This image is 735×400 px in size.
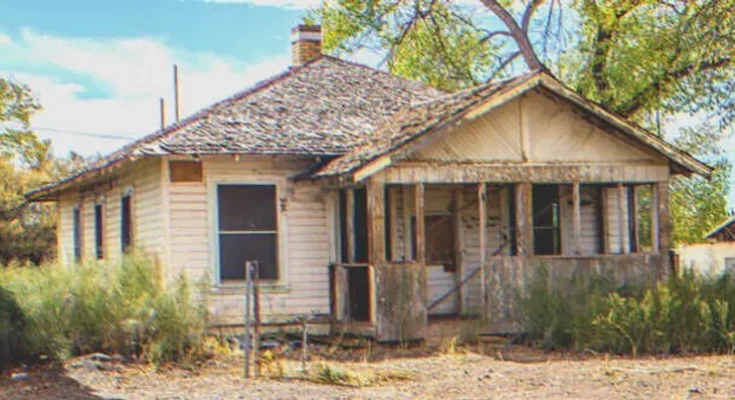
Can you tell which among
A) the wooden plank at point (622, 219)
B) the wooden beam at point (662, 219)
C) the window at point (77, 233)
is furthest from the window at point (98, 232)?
the wooden beam at point (662, 219)

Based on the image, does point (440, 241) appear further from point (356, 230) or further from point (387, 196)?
point (356, 230)

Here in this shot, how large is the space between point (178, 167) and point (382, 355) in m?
4.57

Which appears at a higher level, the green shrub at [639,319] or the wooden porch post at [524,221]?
the wooden porch post at [524,221]

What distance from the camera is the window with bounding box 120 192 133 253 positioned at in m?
22.0

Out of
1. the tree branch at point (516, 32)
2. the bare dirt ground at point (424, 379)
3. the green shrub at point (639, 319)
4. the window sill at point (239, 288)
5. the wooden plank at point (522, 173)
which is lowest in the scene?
the bare dirt ground at point (424, 379)

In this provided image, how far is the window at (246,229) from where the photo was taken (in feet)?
65.1

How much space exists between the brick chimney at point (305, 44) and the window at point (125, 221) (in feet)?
15.3

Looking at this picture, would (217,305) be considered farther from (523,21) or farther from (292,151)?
(523,21)

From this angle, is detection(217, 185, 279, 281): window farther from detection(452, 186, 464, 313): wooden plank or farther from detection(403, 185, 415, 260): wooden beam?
detection(452, 186, 464, 313): wooden plank

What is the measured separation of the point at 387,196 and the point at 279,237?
2.01 metres

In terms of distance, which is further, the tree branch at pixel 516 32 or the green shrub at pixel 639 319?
the tree branch at pixel 516 32

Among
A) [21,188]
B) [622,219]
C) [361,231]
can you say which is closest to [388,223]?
[361,231]

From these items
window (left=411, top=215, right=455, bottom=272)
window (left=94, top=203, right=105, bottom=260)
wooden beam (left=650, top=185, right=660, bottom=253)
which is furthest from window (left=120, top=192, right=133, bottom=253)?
wooden beam (left=650, top=185, right=660, bottom=253)

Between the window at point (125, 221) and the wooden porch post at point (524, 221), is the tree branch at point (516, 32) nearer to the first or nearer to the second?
the wooden porch post at point (524, 221)
